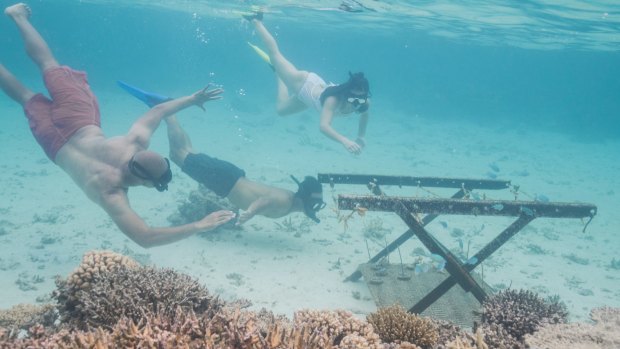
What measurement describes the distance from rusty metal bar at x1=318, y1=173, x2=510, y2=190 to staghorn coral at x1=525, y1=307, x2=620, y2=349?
4710 mm

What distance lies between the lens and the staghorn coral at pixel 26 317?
15.0ft

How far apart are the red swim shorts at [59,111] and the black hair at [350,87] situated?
20.9ft

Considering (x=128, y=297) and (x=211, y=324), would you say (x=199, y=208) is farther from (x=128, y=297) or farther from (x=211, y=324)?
(x=211, y=324)

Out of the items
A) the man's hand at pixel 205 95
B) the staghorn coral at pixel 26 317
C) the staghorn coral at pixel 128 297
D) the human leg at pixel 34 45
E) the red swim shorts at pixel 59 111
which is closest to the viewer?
the staghorn coral at pixel 128 297

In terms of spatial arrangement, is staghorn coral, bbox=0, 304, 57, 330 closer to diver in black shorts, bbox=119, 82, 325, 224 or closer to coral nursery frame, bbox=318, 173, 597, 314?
coral nursery frame, bbox=318, 173, 597, 314

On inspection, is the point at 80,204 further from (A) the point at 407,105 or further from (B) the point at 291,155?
(A) the point at 407,105

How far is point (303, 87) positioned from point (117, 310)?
1112 cm

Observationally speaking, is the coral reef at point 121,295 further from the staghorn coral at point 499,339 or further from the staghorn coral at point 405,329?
the staghorn coral at point 499,339

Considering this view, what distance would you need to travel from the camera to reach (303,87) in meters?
13.7

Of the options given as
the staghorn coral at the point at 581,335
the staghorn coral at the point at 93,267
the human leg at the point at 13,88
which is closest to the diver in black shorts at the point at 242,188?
the human leg at the point at 13,88

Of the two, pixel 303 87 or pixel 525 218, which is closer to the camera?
pixel 525 218

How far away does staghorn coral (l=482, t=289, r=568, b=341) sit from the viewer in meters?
4.38

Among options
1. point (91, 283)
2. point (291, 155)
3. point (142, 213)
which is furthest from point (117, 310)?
point (291, 155)

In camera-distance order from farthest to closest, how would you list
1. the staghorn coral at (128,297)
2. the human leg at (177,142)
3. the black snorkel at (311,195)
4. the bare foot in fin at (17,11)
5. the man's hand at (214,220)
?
the human leg at (177,142)
the black snorkel at (311,195)
the bare foot in fin at (17,11)
the man's hand at (214,220)
the staghorn coral at (128,297)
